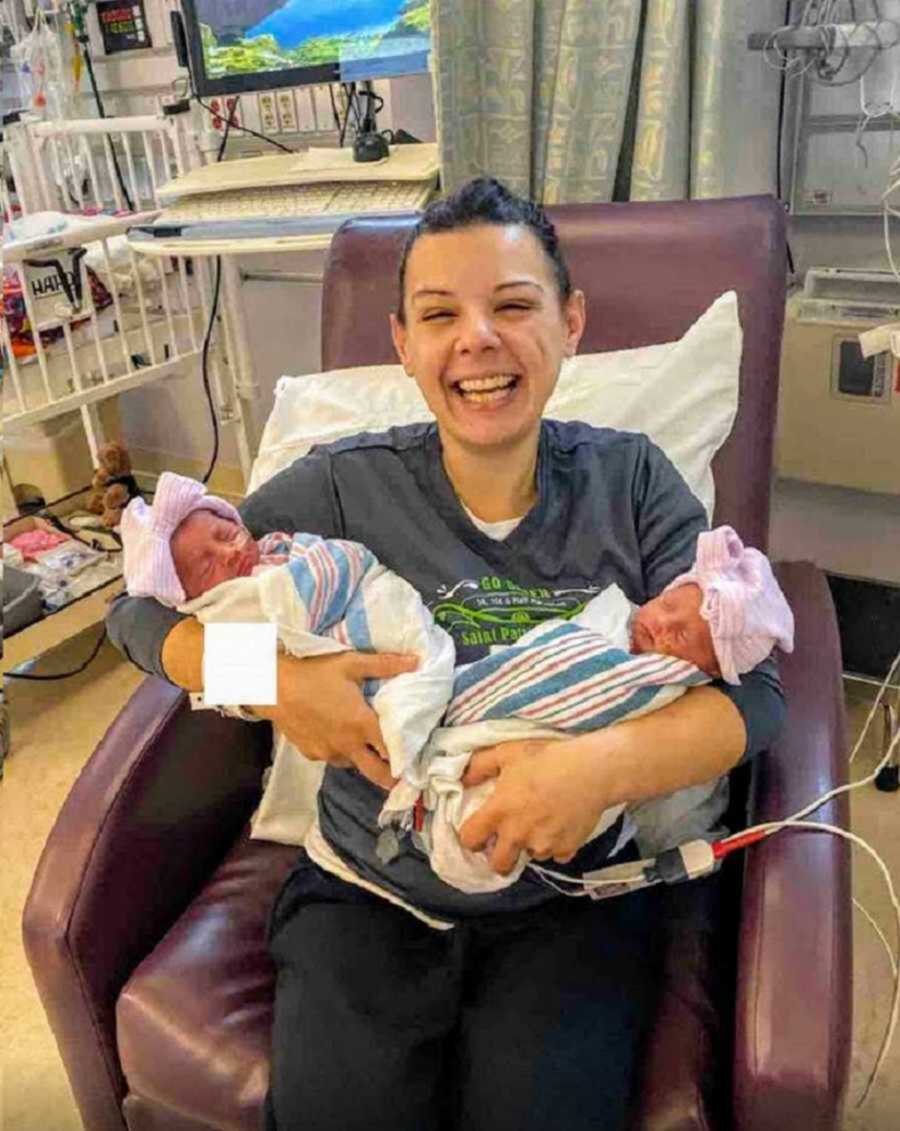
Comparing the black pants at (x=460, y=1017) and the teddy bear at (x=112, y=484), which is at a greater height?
the black pants at (x=460, y=1017)

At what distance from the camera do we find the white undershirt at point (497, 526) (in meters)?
1.12

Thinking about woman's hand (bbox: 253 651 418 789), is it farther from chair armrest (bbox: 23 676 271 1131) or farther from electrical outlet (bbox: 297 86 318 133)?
electrical outlet (bbox: 297 86 318 133)

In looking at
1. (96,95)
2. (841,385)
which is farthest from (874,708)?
(96,95)

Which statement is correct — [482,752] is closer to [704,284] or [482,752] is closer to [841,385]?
[704,284]

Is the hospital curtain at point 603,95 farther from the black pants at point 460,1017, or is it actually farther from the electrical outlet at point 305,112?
the black pants at point 460,1017

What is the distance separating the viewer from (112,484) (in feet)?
8.43

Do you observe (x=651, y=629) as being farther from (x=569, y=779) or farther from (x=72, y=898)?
(x=72, y=898)

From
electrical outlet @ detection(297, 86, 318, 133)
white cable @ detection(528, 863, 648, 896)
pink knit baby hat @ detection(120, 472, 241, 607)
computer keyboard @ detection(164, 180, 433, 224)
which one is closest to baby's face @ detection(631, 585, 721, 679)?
white cable @ detection(528, 863, 648, 896)

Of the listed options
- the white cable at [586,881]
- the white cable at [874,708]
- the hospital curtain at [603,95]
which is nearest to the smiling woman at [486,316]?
the white cable at [586,881]

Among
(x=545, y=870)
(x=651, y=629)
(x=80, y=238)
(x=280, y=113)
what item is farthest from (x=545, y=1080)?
(x=280, y=113)

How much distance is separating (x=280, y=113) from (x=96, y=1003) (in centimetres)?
195

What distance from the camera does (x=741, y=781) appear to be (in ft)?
3.89

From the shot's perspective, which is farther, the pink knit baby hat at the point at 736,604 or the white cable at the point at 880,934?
the white cable at the point at 880,934

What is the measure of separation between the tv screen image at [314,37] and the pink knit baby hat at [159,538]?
1.13m
